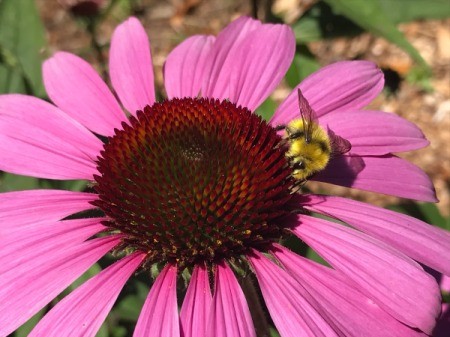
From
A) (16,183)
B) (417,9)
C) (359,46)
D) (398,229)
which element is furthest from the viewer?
(359,46)

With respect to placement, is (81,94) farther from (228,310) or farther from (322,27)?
(322,27)

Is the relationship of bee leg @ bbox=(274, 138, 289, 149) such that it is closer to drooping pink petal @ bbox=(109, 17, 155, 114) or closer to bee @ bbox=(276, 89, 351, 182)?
bee @ bbox=(276, 89, 351, 182)

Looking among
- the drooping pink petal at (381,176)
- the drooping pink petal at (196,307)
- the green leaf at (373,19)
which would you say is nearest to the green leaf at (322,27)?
the green leaf at (373,19)

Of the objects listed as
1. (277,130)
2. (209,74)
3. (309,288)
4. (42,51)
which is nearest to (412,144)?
(277,130)

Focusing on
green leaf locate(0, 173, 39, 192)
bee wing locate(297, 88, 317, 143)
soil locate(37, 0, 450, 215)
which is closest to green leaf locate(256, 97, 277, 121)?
bee wing locate(297, 88, 317, 143)

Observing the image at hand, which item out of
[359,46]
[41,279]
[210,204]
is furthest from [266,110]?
[359,46]

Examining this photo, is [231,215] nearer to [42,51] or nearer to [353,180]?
[353,180]
